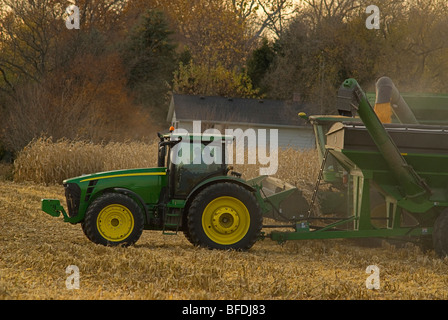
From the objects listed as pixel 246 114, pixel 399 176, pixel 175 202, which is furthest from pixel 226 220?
pixel 246 114

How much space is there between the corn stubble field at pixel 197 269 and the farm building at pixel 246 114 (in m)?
27.1

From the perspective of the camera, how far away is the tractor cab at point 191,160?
9.84 metres

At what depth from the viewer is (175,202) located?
32.1ft

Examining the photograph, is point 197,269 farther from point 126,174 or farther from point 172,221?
point 126,174

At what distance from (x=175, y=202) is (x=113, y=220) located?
910 millimetres

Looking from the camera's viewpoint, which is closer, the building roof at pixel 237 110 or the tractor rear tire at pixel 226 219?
the tractor rear tire at pixel 226 219

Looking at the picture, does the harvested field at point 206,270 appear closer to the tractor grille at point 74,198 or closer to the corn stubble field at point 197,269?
the corn stubble field at point 197,269

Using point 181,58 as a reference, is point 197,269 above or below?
below

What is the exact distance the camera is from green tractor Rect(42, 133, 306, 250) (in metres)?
9.53

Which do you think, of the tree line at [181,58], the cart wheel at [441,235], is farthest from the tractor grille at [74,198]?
the tree line at [181,58]

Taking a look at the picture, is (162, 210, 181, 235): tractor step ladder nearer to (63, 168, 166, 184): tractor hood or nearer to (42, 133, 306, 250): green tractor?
(42, 133, 306, 250): green tractor

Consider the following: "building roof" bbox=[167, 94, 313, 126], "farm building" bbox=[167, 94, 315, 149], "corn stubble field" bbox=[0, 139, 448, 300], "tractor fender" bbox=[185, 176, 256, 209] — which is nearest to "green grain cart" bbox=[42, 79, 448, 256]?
"tractor fender" bbox=[185, 176, 256, 209]

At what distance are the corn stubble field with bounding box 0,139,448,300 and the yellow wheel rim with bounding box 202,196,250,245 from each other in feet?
1.07
